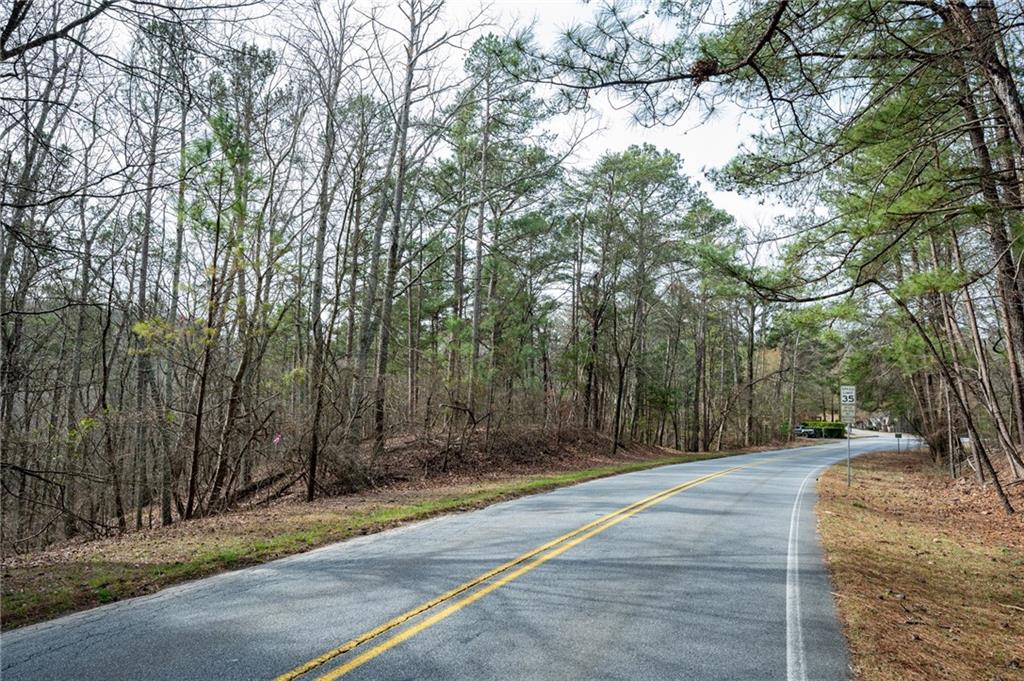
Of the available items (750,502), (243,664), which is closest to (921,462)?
(750,502)

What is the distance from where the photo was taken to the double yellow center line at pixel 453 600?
12.3 feet

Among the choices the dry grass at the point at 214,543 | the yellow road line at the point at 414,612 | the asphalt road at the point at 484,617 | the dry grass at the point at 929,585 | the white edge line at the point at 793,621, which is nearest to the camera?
the yellow road line at the point at 414,612

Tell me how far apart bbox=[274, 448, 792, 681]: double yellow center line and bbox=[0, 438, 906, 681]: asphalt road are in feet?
0.07

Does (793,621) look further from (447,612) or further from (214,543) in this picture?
(214,543)

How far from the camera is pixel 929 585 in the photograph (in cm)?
670

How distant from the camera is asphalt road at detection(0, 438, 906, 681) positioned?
381 centimetres

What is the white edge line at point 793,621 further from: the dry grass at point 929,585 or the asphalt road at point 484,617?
the dry grass at point 929,585

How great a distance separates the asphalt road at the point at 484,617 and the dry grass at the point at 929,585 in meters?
0.31

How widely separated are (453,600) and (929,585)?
5533 mm

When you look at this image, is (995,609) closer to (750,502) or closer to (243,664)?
(750,502)

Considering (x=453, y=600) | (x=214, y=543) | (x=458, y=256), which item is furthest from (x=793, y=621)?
(x=458, y=256)

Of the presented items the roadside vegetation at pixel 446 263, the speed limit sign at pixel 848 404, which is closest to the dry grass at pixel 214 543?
the roadside vegetation at pixel 446 263

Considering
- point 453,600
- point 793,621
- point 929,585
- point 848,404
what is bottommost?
point 929,585

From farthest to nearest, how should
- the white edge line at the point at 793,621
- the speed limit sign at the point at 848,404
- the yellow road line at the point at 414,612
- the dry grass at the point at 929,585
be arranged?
the speed limit sign at the point at 848,404 < the dry grass at the point at 929,585 < the white edge line at the point at 793,621 < the yellow road line at the point at 414,612
